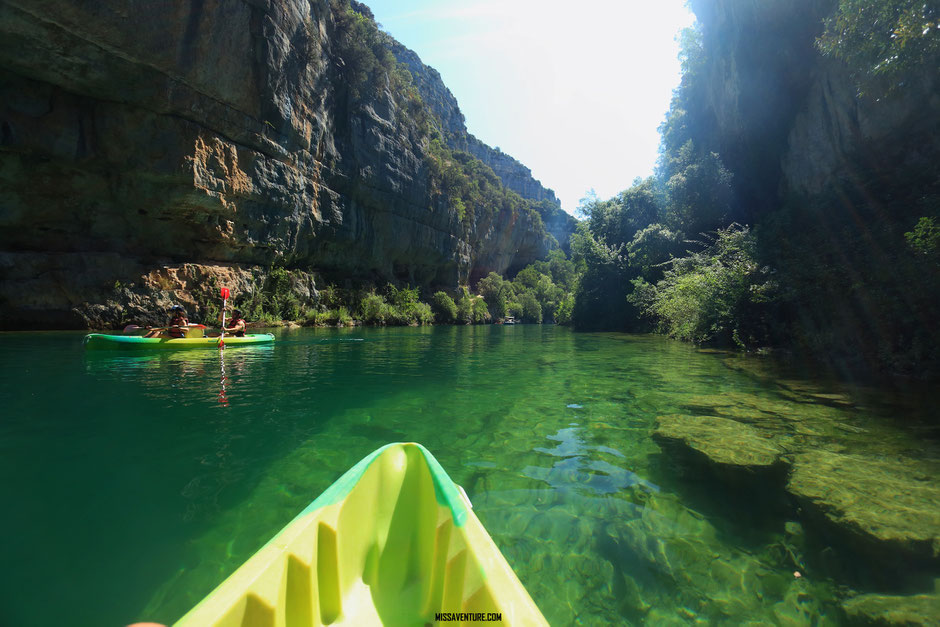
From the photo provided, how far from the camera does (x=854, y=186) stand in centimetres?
934

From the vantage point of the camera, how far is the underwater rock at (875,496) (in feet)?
6.48

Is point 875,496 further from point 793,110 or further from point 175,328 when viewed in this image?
point 793,110

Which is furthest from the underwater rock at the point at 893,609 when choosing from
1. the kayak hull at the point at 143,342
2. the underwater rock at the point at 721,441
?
the kayak hull at the point at 143,342

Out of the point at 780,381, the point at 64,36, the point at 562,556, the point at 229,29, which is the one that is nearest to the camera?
the point at 562,556

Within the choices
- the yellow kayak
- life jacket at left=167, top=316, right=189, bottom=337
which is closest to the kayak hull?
life jacket at left=167, top=316, right=189, bottom=337

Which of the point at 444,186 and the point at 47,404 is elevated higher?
the point at 444,186

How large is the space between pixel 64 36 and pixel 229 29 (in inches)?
210

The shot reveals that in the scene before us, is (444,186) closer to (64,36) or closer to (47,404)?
(64,36)

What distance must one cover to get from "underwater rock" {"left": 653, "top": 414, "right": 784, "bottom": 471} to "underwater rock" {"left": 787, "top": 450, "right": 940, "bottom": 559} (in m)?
0.20

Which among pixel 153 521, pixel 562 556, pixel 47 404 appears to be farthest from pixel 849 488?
pixel 47 404

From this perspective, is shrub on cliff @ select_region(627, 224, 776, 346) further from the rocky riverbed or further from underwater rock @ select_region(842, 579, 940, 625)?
underwater rock @ select_region(842, 579, 940, 625)

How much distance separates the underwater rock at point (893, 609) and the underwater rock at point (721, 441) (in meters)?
1.12

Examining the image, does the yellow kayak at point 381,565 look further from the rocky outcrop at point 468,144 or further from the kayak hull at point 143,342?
the rocky outcrop at point 468,144

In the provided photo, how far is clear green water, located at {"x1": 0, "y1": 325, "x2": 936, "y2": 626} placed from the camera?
185 cm
